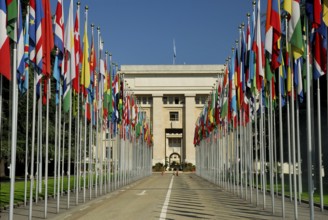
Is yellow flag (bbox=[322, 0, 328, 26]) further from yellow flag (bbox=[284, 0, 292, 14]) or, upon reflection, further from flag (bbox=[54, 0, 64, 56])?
flag (bbox=[54, 0, 64, 56])

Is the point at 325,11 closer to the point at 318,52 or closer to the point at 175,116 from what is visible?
the point at 318,52

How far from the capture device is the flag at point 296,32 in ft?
50.2

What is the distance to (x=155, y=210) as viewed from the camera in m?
19.4

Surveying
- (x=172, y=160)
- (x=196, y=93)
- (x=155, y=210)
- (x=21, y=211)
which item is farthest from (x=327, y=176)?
(x=172, y=160)

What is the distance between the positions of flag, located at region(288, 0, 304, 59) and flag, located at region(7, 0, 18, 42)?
26.2 feet

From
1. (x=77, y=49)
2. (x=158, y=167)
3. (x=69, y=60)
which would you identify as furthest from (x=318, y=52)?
(x=158, y=167)

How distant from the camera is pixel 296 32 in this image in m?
15.4

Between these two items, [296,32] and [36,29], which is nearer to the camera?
[296,32]

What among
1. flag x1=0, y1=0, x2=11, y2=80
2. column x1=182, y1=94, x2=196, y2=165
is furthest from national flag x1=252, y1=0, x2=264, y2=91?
column x1=182, y1=94, x2=196, y2=165

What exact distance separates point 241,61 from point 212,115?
18.7m

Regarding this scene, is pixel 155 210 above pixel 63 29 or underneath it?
underneath

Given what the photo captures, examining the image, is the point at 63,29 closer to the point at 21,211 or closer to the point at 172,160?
the point at 21,211

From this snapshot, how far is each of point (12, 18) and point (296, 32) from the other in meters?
8.11

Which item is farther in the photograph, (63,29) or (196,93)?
(196,93)
